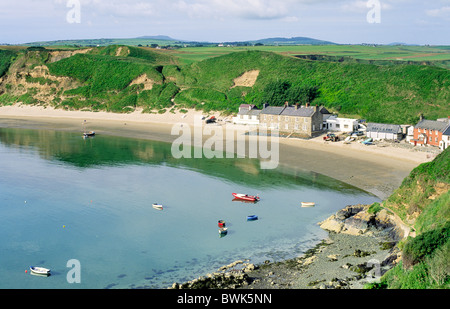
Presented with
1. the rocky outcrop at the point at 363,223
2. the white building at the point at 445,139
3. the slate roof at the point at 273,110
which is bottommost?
the rocky outcrop at the point at 363,223

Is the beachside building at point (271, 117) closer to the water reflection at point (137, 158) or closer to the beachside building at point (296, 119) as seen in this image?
the beachside building at point (296, 119)

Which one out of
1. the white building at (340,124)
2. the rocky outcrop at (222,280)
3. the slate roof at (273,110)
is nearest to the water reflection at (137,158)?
the slate roof at (273,110)

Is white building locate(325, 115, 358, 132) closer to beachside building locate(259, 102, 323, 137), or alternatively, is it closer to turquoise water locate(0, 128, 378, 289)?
beachside building locate(259, 102, 323, 137)

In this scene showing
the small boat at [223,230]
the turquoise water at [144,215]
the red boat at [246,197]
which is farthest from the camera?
the red boat at [246,197]

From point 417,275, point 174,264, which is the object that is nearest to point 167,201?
point 174,264

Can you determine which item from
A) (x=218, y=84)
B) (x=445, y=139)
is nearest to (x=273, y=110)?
(x=445, y=139)

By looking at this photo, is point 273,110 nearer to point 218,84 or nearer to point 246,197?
point 218,84

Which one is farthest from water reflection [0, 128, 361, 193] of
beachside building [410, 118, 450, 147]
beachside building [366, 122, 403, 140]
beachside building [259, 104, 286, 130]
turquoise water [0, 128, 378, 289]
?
beachside building [410, 118, 450, 147]

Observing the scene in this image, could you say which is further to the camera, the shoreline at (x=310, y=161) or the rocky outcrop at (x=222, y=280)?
the shoreline at (x=310, y=161)
